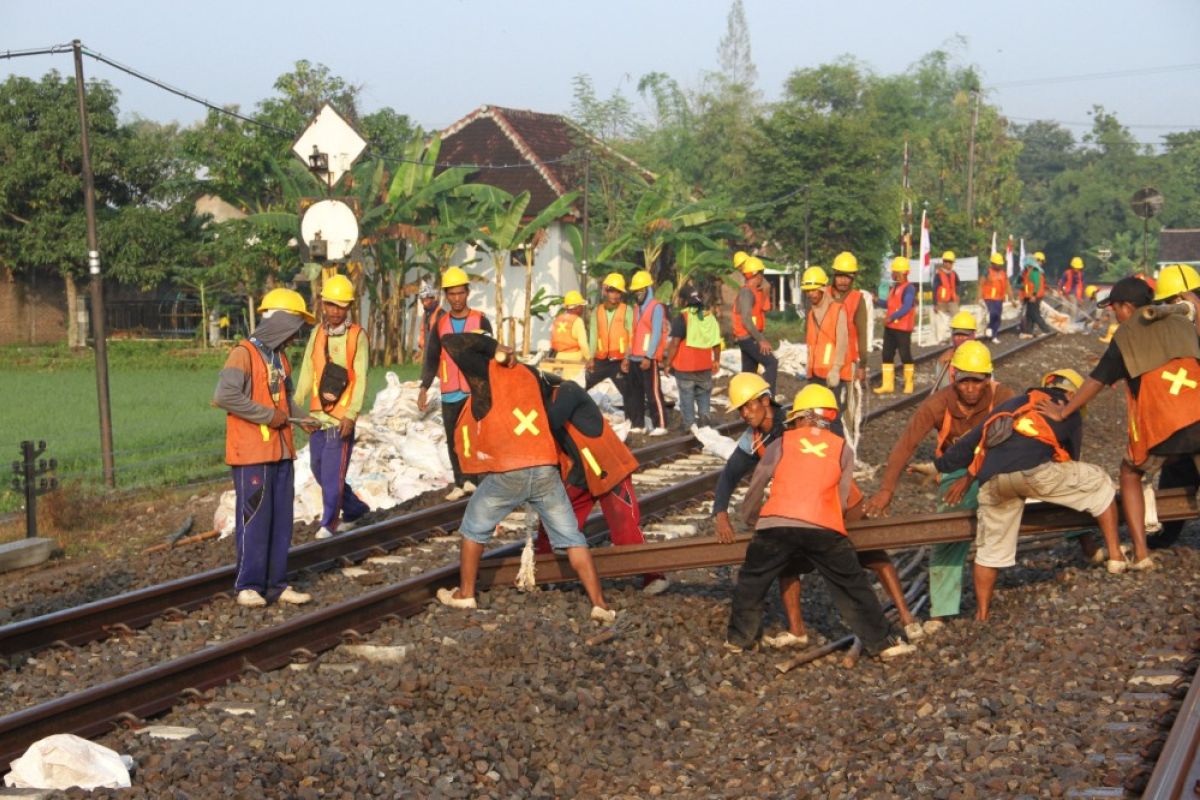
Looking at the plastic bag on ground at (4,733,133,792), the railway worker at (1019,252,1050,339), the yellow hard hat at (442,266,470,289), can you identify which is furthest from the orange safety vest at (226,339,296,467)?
the railway worker at (1019,252,1050,339)

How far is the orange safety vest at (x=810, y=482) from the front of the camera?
744 centimetres

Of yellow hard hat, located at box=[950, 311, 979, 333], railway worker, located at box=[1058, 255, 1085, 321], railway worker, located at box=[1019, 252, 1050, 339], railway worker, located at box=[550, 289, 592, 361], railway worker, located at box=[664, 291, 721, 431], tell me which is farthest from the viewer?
railway worker, located at box=[1058, 255, 1085, 321]

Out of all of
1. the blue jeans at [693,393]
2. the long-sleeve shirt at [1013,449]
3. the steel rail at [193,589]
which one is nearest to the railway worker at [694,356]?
the blue jeans at [693,393]

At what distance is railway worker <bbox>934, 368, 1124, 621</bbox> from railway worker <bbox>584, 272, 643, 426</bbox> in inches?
329

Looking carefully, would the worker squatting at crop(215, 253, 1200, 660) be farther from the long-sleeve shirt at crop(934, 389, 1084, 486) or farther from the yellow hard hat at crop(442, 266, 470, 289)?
the yellow hard hat at crop(442, 266, 470, 289)

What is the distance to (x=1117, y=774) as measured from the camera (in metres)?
5.13

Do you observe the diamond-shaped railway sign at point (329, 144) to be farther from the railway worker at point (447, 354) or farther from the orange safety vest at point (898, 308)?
the orange safety vest at point (898, 308)

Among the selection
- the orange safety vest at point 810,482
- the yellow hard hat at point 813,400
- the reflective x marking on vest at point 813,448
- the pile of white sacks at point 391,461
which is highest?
the yellow hard hat at point 813,400

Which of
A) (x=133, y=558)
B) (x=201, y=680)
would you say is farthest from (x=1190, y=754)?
(x=133, y=558)

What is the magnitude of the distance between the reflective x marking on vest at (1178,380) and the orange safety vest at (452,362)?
5274 millimetres

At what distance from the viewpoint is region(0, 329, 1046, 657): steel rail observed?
799cm

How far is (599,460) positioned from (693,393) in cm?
808

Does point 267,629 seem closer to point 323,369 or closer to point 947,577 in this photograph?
point 323,369

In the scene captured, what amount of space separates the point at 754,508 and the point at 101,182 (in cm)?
3490
